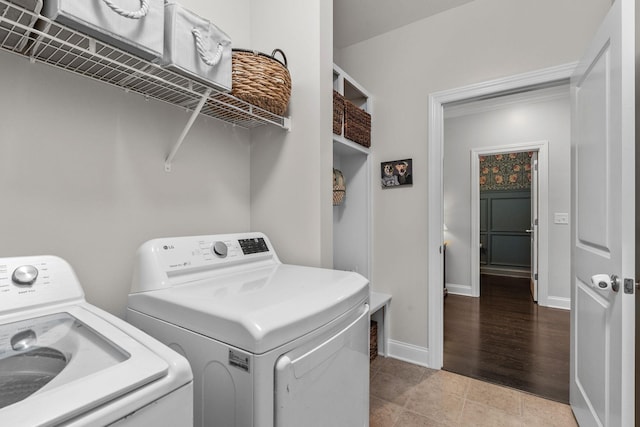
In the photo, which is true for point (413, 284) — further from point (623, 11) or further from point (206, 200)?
point (623, 11)

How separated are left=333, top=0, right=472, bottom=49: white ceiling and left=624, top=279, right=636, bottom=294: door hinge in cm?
205

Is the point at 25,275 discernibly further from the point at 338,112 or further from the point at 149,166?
the point at 338,112

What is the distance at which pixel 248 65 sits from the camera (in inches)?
53.3

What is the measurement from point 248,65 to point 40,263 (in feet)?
3.45

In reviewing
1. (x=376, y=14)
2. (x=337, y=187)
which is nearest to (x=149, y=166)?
(x=337, y=187)

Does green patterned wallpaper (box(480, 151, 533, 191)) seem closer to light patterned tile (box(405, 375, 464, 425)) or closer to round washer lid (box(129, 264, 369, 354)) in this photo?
light patterned tile (box(405, 375, 464, 425))

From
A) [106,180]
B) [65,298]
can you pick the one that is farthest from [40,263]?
[106,180]

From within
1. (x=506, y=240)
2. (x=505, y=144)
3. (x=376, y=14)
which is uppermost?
(x=376, y=14)

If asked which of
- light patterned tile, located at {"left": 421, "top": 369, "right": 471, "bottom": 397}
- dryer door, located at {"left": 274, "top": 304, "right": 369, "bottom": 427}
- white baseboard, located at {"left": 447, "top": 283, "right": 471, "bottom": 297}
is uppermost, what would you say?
dryer door, located at {"left": 274, "top": 304, "right": 369, "bottom": 427}

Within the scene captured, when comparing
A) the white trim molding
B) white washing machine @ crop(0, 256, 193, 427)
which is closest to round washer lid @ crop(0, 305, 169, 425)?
white washing machine @ crop(0, 256, 193, 427)

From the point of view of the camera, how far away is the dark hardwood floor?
7.02 feet

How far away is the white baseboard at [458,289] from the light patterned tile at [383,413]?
291 centimetres

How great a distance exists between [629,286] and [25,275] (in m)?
1.99

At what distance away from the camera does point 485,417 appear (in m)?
1.74
